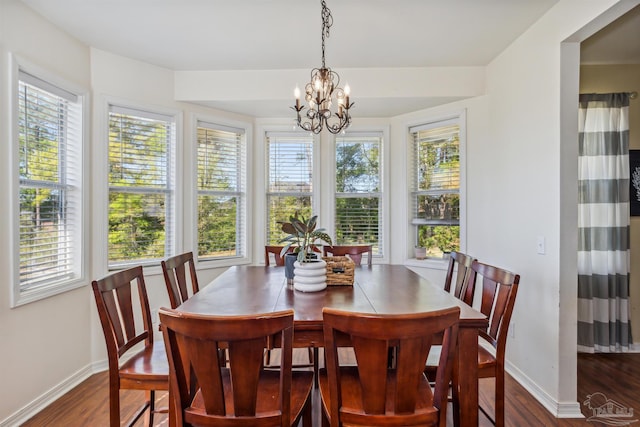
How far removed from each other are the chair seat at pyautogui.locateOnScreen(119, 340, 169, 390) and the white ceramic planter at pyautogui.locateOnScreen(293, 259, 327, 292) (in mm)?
797

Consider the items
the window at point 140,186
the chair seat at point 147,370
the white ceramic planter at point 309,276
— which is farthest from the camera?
the window at point 140,186

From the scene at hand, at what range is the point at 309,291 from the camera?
1936 millimetres

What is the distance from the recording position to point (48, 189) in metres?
2.47

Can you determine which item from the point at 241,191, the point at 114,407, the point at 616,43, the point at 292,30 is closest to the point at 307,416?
the point at 114,407

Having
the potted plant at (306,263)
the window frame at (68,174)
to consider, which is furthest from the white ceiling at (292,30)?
the potted plant at (306,263)

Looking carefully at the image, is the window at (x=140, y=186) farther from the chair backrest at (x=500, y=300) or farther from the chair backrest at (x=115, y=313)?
the chair backrest at (x=500, y=300)

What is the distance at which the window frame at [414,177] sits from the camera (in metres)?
3.32

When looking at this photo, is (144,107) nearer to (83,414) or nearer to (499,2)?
(83,414)

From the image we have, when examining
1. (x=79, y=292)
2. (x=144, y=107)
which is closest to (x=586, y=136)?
(x=144, y=107)

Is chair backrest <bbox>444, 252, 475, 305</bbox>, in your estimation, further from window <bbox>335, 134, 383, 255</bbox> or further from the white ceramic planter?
window <bbox>335, 134, 383, 255</bbox>

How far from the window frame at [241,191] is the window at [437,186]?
191cm

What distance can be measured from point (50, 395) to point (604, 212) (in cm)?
471

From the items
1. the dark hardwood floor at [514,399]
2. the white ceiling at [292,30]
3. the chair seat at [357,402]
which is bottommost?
the dark hardwood floor at [514,399]

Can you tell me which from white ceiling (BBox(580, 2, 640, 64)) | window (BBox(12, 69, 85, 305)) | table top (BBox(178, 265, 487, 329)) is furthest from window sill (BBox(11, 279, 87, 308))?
white ceiling (BBox(580, 2, 640, 64))
